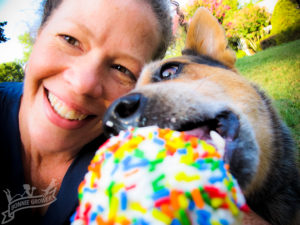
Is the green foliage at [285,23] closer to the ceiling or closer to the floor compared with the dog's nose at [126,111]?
closer to the ceiling

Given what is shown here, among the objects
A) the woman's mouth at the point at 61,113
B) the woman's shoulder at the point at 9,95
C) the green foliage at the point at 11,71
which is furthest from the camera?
the green foliage at the point at 11,71

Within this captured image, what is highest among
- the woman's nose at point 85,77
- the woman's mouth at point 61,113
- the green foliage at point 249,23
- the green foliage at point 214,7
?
the green foliage at point 214,7

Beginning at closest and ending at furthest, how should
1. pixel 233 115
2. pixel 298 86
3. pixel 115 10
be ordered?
pixel 233 115 < pixel 115 10 < pixel 298 86

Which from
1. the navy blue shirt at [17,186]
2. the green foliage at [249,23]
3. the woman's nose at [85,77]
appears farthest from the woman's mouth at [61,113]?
the green foliage at [249,23]

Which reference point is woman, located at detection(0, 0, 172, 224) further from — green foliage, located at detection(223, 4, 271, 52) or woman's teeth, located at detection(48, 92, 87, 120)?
green foliage, located at detection(223, 4, 271, 52)

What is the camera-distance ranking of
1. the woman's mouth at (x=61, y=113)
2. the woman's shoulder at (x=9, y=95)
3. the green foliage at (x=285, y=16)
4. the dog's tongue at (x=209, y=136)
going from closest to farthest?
the dog's tongue at (x=209, y=136)
the woman's mouth at (x=61, y=113)
the woman's shoulder at (x=9, y=95)
the green foliage at (x=285, y=16)

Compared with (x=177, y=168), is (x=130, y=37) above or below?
above

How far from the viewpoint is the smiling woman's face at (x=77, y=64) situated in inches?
79.0

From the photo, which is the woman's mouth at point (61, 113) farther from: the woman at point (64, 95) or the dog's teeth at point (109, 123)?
the dog's teeth at point (109, 123)

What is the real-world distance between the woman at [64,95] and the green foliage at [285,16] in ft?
52.3

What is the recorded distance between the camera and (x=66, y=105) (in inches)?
82.3

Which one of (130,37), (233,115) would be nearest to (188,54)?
(130,37)

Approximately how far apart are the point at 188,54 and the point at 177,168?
2490 millimetres

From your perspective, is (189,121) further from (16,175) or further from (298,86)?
(298,86)
